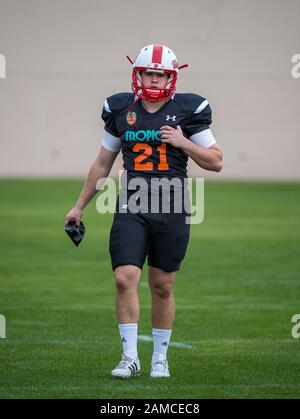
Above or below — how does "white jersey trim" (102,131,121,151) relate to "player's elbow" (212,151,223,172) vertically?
above

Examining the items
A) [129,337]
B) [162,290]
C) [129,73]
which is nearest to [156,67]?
[162,290]

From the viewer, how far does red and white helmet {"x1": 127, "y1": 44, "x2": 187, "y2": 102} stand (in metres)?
6.37

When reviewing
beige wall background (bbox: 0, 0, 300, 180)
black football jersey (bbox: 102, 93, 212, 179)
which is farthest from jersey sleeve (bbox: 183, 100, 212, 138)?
beige wall background (bbox: 0, 0, 300, 180)

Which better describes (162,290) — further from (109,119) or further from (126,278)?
(109,119)

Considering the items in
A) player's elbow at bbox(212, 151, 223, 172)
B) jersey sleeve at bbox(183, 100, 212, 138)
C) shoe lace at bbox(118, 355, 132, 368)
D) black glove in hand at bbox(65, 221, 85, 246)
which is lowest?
shoe lace at bbox(118, 355, 132, 368)

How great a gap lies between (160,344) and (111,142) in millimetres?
1287

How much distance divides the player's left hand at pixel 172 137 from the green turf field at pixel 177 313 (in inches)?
55.0

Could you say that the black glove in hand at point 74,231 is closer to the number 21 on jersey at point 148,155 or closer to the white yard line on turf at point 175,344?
the number 21 on jersey at point 148,155

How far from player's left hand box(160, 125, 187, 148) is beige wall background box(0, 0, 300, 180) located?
2243 cm

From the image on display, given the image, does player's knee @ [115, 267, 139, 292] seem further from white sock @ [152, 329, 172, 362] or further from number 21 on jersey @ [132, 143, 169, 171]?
number 21 on jersey @ [132, 143, 169, 171]

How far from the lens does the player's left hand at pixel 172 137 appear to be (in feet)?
20.4

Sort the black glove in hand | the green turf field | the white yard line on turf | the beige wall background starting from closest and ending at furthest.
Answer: the green turf field < the black glove in hand < the white yard line on turf < the beige wall background
